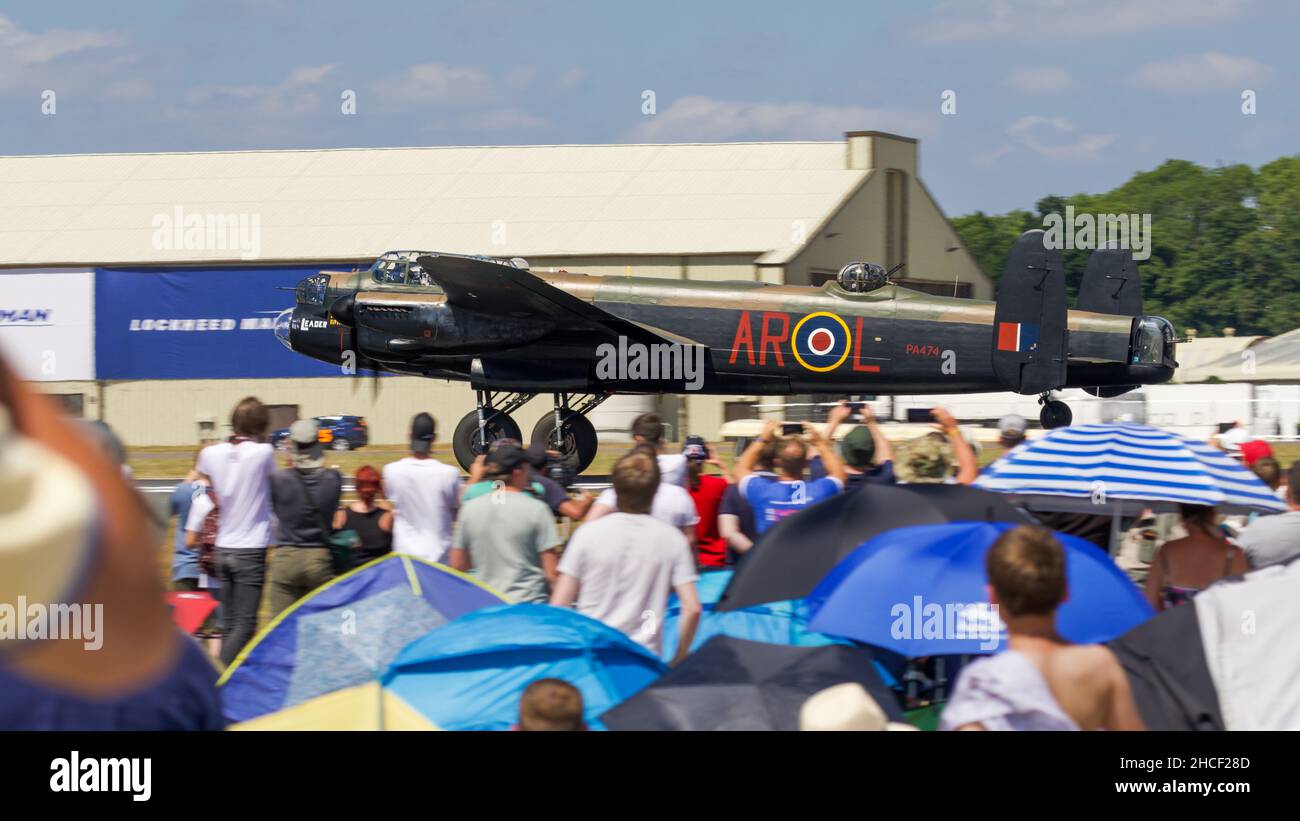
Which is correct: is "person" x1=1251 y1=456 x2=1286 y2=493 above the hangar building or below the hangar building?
below

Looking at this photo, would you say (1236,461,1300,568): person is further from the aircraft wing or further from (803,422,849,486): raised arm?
the aircraft wing

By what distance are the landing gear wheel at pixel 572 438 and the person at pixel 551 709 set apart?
15068 mm

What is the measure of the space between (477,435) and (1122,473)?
12.2 meters

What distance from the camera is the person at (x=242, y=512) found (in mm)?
8602

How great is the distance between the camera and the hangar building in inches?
1463

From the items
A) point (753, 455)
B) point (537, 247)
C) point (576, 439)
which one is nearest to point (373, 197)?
point (537, 247)

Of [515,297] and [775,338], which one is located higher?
[515,297]

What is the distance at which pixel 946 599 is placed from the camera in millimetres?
5863

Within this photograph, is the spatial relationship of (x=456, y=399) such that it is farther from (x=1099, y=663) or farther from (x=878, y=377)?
(x=1099, y=663)

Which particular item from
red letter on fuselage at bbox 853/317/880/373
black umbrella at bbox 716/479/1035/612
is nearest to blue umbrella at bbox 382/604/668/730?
black umbrella at bbox 716/479/1035/612

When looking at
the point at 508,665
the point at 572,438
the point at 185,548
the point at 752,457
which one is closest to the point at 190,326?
the point at 572,438

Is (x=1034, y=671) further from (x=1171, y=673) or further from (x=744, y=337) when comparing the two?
(x=744, y=337)

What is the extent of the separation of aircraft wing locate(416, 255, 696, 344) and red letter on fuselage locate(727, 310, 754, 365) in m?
0.68

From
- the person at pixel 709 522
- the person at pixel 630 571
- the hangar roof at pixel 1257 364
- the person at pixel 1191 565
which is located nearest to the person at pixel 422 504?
the person at pixel 709 522
